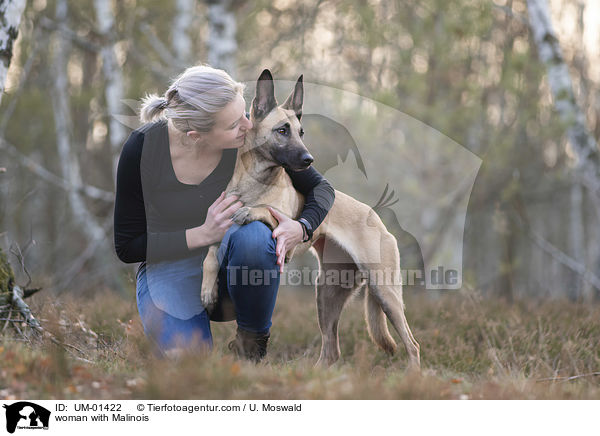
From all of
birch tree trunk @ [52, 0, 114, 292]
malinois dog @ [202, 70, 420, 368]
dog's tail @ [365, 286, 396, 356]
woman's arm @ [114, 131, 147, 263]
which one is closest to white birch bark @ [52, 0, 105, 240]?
birch tree trunk @ [52, 0, 114, 292]

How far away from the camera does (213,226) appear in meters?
3.64

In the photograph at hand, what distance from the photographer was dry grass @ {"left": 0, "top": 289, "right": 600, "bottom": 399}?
2848mm

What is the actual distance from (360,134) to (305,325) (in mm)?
2728

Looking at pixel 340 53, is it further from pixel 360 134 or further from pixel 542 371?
pixel 542 371

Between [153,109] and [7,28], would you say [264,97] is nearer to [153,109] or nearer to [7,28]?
[153,109]

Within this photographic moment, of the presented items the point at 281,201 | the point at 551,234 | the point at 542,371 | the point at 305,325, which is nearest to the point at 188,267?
the point at 281,201

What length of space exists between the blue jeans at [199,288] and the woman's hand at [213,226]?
0.06m

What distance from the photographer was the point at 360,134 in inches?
283

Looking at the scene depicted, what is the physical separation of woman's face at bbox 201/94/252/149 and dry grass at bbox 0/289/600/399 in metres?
1.34

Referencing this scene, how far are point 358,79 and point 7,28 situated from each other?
8718 millimetres

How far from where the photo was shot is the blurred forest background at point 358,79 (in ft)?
29.4

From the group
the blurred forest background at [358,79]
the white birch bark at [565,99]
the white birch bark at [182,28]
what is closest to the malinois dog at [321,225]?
the blurred forest background at [358,79]
